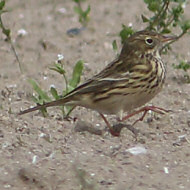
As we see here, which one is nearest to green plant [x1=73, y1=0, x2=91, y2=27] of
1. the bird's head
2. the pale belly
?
the bird's head

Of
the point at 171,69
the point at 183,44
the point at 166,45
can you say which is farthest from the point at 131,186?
the point at 183,44

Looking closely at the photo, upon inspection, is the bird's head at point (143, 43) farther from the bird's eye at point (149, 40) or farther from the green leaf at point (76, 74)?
the green leaf at point (76, 74)

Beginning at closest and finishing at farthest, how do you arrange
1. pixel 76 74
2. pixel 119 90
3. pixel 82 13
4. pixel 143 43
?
1. pixel 119 90
2. pixel 143 43
3. pixel 76 74
4. pixel 82 13

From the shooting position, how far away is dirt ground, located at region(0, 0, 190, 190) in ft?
18.6

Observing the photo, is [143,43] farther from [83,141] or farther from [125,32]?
[83,141]

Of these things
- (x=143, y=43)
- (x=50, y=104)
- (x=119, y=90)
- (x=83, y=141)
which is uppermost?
(x=143, y=43)

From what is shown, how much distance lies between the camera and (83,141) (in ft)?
21.1

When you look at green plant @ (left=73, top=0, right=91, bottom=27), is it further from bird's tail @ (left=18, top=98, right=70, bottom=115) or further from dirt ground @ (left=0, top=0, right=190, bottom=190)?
bird's tail @ (left=18, top=98, right=70, bottom=115)

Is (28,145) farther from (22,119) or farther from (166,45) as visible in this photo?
(166,45)

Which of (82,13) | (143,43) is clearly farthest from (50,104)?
(82,13)

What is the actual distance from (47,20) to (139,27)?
1.71m

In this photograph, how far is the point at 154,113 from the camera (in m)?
7.35

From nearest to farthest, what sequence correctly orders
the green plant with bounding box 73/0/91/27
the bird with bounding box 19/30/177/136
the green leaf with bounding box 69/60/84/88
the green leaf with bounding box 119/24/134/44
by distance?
the bird with bounding box 19/30/177/136 → the green leaf with bounding box 69/60/84/88 → the green leaf with bounding box 119/24/134/44 → the green plant with bounding box 73/0/91/27

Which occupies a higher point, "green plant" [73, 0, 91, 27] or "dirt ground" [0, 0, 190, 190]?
"green plant" [73, 0, 91, 27]
